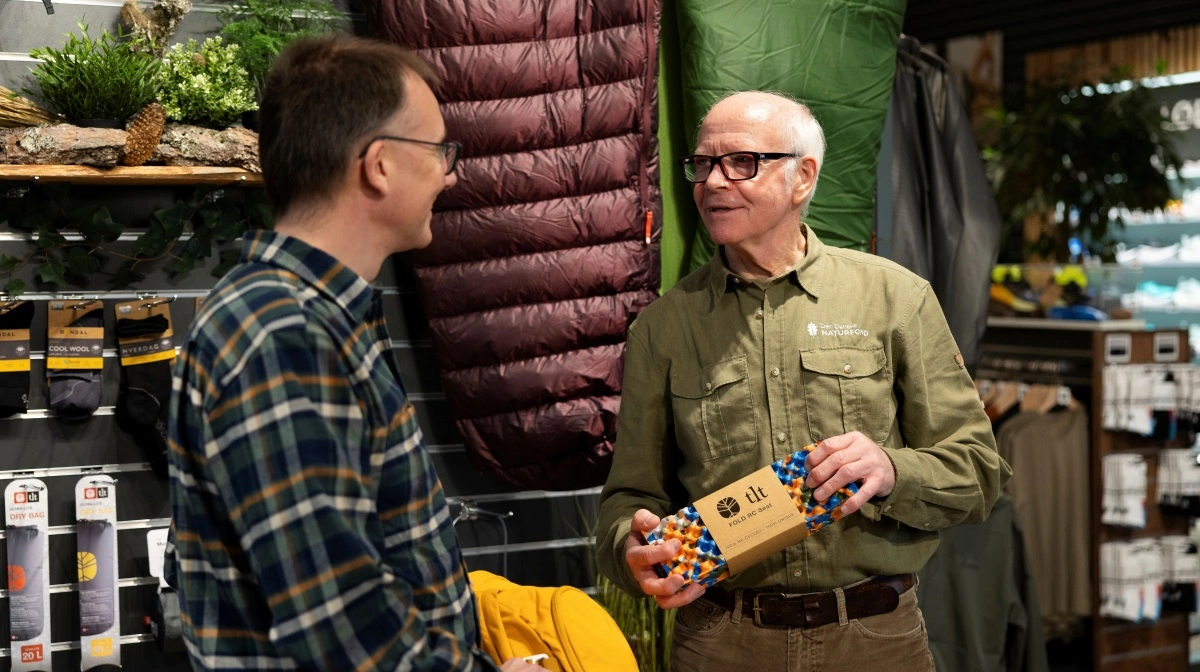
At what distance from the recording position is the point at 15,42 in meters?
2.95

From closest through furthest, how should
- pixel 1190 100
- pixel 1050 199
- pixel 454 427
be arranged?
pixel 454 427 → pixel 1050 199 → pixel 1190 100

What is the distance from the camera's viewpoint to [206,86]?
2.81 metres

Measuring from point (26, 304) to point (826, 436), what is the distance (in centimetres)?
215

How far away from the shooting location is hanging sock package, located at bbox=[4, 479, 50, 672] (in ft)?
9.65

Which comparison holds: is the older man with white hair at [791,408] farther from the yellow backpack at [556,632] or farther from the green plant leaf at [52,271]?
the green plant leaf at [52,271]

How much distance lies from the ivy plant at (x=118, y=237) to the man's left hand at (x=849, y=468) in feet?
6.16

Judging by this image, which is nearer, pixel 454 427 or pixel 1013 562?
pixel 454 427

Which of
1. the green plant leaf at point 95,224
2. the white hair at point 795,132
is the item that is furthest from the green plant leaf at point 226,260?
the white hair at point 795,132

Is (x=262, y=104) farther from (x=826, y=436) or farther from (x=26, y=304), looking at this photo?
(x=26, y=304)

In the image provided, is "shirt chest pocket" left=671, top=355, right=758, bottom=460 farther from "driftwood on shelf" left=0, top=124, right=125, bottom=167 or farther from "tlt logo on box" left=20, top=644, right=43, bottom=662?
"tlt logo on box" left=20, top=644, right=43, bottom=662

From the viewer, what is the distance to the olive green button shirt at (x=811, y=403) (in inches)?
77.5

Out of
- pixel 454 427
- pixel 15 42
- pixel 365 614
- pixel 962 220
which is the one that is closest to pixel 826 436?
pixel 365 614

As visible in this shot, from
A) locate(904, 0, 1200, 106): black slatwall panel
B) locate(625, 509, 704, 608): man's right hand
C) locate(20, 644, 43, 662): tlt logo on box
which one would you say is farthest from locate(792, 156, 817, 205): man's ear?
locate(904, 0, 1200, 106): black slatwall panel

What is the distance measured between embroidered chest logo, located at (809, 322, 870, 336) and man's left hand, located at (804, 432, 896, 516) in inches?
10.4
